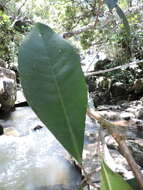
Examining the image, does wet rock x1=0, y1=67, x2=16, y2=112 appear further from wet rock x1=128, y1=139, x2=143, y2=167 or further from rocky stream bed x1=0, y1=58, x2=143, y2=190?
wet rock x1=128, y1=139, x2=143, y2=167

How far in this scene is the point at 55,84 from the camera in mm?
363

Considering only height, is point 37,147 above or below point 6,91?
below

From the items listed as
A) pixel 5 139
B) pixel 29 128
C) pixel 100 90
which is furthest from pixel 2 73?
pixel 100 90

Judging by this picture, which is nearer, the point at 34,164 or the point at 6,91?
the point at 34,164

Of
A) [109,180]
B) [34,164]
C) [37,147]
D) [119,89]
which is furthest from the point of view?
[119,89]

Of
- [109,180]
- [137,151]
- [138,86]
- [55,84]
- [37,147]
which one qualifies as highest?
[55,84]

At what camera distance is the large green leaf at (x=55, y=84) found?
1.17 feet

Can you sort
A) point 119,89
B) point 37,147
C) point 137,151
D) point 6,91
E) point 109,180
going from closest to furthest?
point 109,180
point 137,151
point 37,147
point 6,91
point 119,89

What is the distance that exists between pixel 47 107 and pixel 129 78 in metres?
9.25

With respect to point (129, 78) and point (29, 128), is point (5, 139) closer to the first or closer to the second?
point (29, 128)

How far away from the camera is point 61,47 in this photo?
0.37m

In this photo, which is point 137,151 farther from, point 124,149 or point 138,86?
point 138,86

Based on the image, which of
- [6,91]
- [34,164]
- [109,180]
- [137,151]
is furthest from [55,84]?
[6,91]

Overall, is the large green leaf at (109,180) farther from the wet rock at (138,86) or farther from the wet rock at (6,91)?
the wet rock at (138,86)
